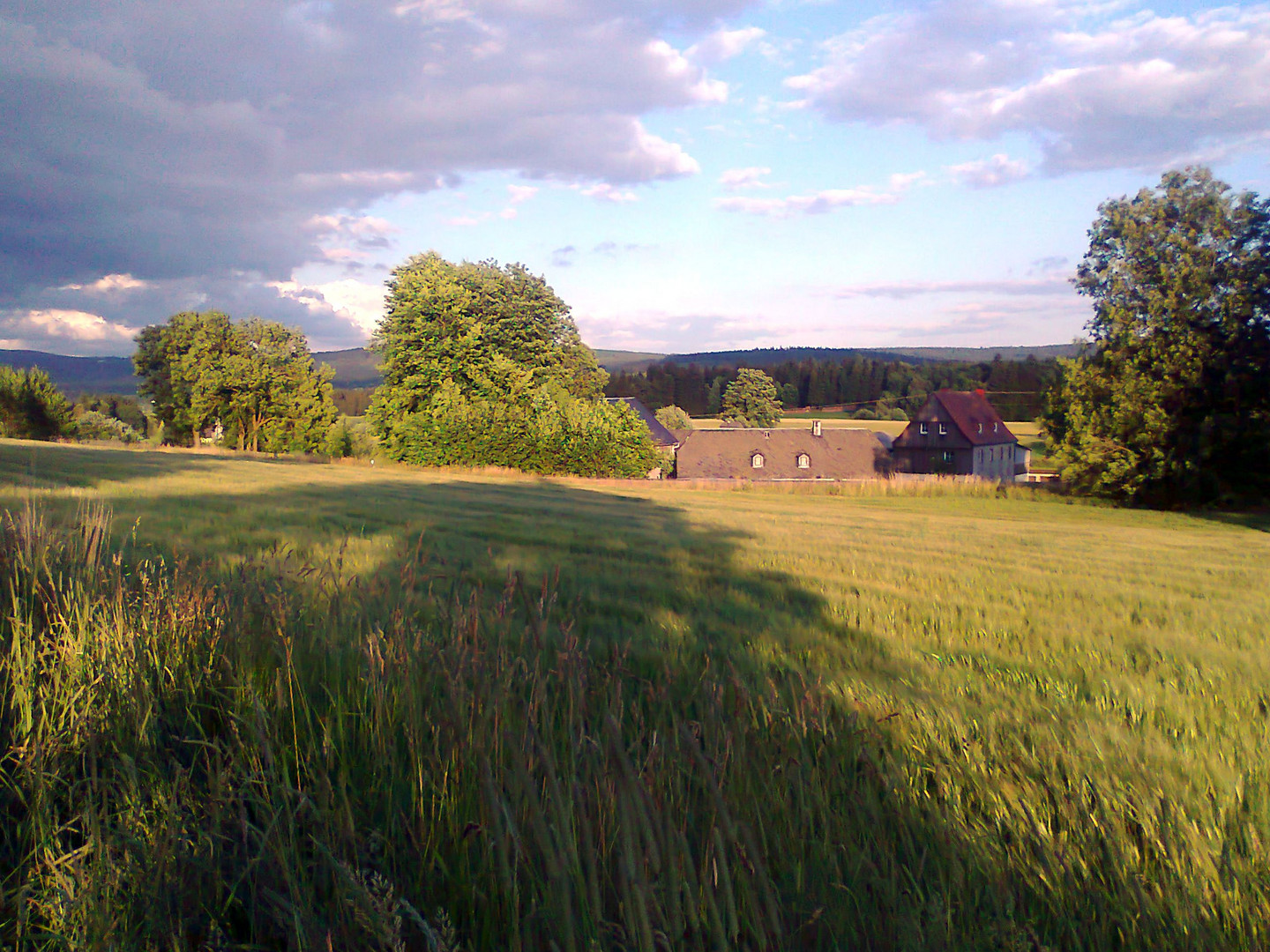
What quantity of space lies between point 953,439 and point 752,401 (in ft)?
120

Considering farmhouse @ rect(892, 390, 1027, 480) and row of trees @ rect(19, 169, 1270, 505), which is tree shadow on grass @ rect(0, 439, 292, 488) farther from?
farmhouse @ rect(892, 390, 1027, 480)

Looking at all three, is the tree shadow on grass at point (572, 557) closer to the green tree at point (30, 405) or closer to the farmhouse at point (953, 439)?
the green tree at point (30, 405)

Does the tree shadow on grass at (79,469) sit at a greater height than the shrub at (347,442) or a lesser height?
greater

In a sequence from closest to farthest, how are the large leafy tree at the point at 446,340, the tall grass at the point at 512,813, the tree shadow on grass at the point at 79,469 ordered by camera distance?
the tall grass at the point at 512,813
the tree shadow on grass at the point at 79,469
the large leafy tree at the point at 446,340

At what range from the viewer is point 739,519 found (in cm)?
1252

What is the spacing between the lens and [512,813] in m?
1.52

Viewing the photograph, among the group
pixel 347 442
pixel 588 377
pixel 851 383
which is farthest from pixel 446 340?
pixel 851 383

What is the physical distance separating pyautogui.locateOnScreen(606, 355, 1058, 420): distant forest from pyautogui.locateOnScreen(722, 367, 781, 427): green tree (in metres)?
9.25

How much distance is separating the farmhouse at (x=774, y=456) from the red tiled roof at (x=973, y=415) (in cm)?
812

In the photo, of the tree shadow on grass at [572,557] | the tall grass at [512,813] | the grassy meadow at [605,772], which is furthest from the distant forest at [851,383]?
the tall grass at [512,813]

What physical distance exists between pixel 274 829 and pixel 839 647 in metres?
2.74

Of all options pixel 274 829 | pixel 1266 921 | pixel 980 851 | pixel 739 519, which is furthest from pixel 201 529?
pixel 739 519

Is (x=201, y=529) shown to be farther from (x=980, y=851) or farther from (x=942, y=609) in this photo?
(x=980, y=851)

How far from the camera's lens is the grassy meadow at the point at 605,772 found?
1362 mm
